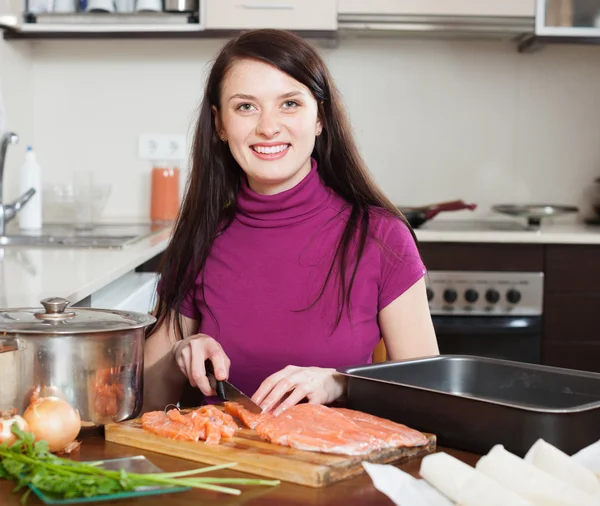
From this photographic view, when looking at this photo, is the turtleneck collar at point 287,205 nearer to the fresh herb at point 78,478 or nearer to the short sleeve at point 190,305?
the short sleeve at point 190,305

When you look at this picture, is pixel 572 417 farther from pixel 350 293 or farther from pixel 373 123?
pixel 373 123

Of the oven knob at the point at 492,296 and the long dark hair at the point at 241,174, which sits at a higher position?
the long dark hair at the point at 241,174

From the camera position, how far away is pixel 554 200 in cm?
371

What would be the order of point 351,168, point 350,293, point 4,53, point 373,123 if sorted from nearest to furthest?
point 350,293
point 351,168
point 4,53
point 373,123

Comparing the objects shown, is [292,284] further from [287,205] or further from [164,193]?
[164,193]

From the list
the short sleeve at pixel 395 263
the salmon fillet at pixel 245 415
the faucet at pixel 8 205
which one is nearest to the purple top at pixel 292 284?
the short sleeve at pixel 395 263

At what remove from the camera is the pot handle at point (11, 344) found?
3.34 feet

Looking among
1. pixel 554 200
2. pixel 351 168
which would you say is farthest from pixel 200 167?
pixel 554 200

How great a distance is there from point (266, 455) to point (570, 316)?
95.3 inches

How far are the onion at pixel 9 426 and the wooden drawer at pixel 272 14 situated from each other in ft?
8.18

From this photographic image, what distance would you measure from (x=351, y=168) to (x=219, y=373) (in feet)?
2.14

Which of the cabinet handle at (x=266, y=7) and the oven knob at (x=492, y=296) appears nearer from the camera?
the oven knob at (x=492, y=296)

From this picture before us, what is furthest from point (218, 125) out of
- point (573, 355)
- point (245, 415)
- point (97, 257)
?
point (573, 355)

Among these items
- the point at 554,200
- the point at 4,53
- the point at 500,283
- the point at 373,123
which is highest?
the point at 4,53
